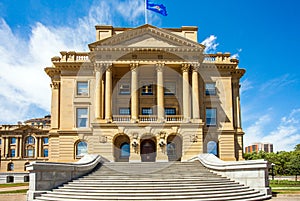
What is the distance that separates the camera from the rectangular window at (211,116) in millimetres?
43906

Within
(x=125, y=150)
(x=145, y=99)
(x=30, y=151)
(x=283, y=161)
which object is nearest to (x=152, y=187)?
(x=125, y=150)

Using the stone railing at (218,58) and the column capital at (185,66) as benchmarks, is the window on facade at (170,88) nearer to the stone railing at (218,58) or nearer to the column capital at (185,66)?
the column capital at (185,66)

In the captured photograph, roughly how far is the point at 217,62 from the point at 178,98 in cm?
743

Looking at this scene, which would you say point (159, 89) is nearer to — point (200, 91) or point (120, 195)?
point (200, 91)

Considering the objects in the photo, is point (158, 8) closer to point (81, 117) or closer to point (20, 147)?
point (81, 117)

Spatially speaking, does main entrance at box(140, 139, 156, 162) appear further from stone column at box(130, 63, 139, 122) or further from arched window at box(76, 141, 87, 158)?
arched window at box(76, 141, 87, 158)

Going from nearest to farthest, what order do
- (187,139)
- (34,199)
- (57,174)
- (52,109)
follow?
(34,199)
(57,174)
(187,139)
(52,109)

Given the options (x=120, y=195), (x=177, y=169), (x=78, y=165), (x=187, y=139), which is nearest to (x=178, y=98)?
(x=187, y=139)

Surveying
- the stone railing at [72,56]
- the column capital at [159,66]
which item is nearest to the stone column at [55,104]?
the stone railing at [72,56]

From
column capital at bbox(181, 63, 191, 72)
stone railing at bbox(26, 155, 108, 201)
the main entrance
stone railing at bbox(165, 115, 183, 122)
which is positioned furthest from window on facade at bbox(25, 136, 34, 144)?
stone railing at bbox(26, 155, 108, 201)

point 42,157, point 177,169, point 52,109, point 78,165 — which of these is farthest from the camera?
point 42,157

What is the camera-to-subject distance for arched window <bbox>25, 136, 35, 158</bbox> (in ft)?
278

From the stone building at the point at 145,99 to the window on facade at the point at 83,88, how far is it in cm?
13

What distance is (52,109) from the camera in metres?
46.3
